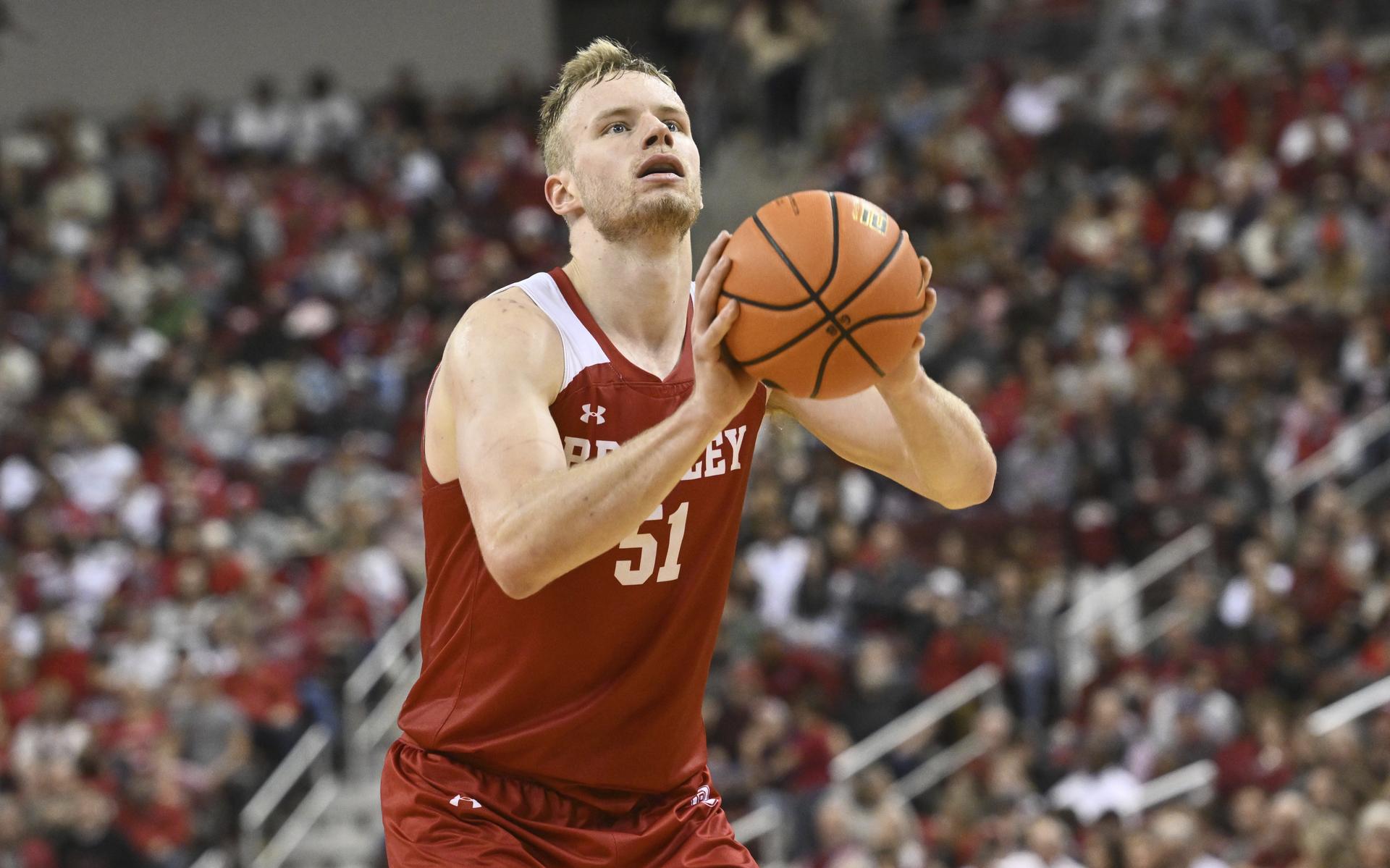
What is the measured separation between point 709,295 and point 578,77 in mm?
980

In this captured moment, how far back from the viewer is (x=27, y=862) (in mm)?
10375

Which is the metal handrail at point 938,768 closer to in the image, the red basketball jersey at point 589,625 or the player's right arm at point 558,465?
the red basketball jersey at point 589,625

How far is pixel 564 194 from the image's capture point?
13.6 feet

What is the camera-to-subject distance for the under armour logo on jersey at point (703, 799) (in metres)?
4.15

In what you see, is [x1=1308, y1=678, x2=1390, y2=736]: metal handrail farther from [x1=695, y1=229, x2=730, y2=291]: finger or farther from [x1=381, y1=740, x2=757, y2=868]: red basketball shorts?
[x1=695, y1=229, x2=730, y2=291]: finger

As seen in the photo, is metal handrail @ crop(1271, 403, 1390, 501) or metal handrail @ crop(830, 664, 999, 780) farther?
metal handrail @ crop(1271, 403, 1390, 501)

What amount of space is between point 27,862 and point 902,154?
35.4 feet

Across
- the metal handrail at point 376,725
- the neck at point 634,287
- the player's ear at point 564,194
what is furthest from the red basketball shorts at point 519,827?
the metal handrail at point 376,725

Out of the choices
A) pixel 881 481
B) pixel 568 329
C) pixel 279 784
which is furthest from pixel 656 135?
pixel 881 481

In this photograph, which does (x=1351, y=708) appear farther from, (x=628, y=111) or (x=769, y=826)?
(x=628, y=111)

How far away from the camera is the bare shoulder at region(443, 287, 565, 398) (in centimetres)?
371

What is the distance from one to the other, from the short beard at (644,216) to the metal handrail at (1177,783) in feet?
23.5

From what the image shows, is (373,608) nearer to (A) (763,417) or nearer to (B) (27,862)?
(B) (27,862)

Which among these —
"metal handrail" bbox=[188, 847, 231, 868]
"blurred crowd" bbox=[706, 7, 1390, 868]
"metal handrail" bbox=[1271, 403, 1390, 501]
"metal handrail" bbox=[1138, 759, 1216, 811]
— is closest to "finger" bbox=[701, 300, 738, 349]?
"blurred crowd" bbox=[706, 7, 1390, 868]
